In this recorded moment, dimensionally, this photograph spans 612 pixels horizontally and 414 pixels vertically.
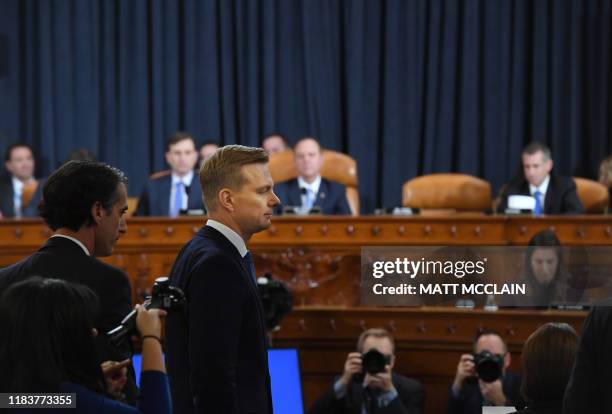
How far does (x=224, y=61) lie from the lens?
10.3 metres

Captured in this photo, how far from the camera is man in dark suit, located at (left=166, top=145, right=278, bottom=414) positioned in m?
2.31

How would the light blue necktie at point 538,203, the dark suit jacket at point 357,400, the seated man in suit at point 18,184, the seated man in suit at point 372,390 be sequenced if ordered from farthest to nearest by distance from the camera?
the seated man in suit at point 18,184 → the light blue necktie at point 538,203 → the dark suit jacket at point 357,400 → the seated man in suit at point 372,390

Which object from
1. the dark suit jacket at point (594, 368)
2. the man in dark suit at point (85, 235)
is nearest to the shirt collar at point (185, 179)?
the man in dark suit at point (85, 235)

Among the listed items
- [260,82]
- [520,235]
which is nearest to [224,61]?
[260,82]

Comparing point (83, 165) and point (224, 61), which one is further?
point (224, 61)

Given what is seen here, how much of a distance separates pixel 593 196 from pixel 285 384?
3.78 m

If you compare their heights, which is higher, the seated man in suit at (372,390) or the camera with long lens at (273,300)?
the camera with long lens at (273,300)

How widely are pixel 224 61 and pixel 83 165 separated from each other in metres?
7.98

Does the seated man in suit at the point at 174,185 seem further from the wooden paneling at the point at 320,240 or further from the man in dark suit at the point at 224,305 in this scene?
the man in dark suit at the point at 224,305

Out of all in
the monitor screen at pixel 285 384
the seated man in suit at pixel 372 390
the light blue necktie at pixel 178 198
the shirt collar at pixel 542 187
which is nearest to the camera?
the monitor screen at pixel 285 384

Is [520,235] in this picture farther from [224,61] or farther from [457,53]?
[224,61]

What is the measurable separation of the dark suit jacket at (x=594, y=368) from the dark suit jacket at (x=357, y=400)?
304 cm

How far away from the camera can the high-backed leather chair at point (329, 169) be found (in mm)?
8190

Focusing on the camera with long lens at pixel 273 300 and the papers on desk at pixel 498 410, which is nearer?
the papers on desk at pixel 498 410
